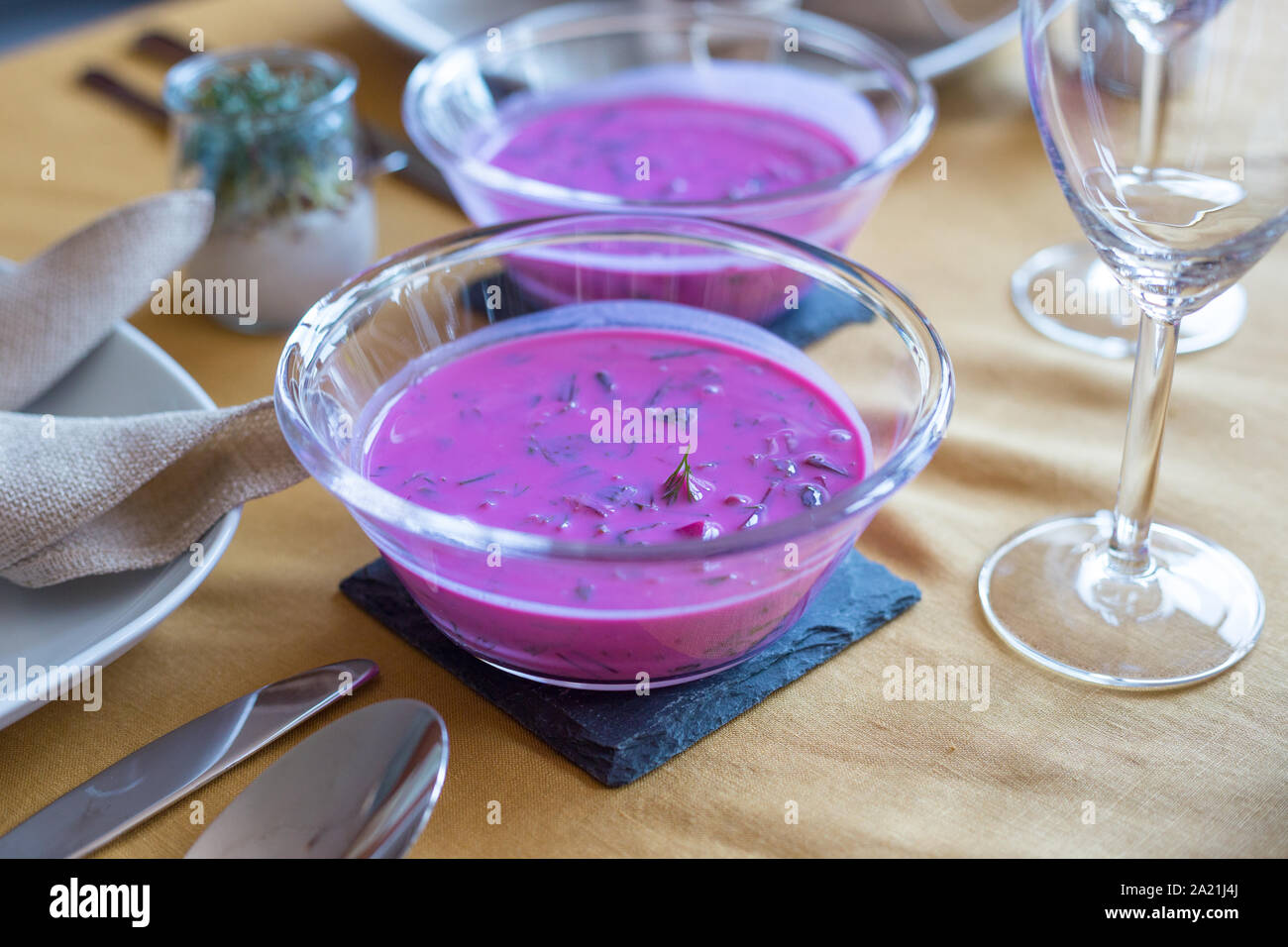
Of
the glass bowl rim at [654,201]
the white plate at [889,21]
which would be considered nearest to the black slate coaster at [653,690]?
the glass bowl rim at [654,201]

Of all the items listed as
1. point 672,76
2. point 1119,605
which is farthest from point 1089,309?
point 672,76

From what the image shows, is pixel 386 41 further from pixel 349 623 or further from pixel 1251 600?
pixel 1251 600

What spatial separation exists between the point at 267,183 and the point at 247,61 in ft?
0.69

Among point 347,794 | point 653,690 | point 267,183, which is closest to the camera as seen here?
point 347,794

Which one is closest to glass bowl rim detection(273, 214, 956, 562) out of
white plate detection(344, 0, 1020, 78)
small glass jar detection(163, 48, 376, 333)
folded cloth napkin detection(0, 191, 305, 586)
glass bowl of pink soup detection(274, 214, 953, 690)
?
glass bowl of pink soup detection(274, 214, 953, 690)

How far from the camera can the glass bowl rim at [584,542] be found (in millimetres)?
889

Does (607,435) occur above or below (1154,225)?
below

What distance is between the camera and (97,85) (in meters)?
2.07

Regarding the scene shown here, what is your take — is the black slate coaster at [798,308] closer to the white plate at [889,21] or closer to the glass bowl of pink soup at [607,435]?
the glass bowl of pink soup at [607,435]

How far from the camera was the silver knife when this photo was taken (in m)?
0.92

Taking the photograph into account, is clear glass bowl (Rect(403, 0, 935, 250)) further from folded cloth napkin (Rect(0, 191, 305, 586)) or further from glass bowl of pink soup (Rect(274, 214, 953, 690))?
folded cloth napkin (Rect(0, 191, 305, 586))

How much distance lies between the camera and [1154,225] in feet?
3.27

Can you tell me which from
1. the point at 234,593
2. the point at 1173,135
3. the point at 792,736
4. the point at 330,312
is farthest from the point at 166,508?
the point at 1173,135

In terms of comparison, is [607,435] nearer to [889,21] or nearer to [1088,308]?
[1088,308]
